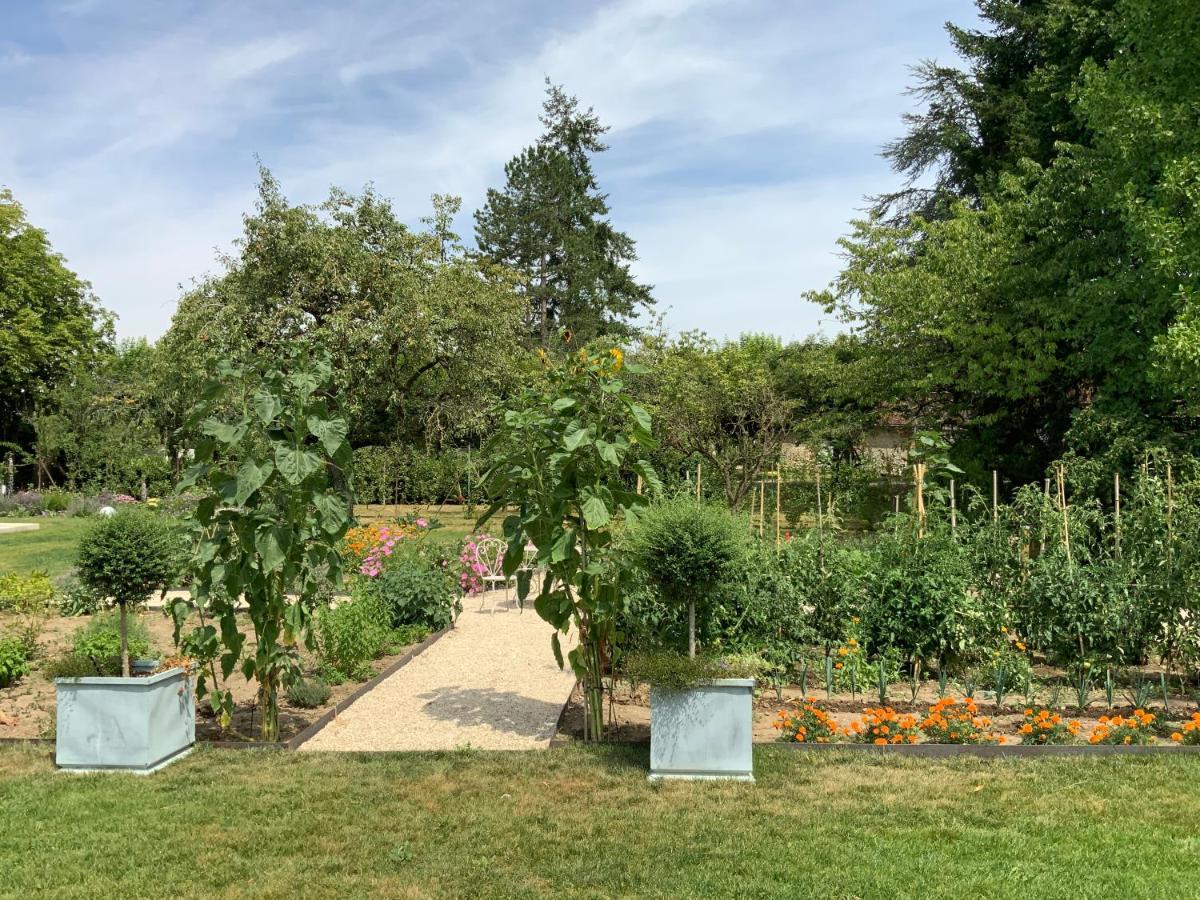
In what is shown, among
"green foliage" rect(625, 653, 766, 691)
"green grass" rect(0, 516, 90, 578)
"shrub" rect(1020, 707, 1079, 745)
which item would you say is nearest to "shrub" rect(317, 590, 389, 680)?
"green foliage" rect(625, 653, 766, 691)

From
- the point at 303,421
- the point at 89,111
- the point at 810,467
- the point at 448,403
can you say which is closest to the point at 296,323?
the point at 448,403

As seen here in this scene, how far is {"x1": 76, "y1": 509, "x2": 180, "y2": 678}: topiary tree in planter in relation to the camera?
4.84m

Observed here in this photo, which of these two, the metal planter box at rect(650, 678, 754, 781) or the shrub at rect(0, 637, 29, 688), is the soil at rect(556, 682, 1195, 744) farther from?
the shrub at rect(0, 637, 29, 688)

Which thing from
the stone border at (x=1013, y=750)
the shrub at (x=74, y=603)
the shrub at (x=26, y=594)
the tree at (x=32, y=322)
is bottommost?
the stone border at (x=1013, y=750)

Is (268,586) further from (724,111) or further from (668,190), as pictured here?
(668,190)

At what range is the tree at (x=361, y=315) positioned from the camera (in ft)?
34.8

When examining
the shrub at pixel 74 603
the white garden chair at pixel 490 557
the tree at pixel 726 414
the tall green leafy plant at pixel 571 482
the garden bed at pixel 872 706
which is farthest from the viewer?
the tree at pixel 726 414

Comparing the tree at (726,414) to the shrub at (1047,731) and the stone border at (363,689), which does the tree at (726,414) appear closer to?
the stone border at (363,689)

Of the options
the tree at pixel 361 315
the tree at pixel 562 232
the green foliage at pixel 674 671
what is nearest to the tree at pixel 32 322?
the tree at pixel 562 232

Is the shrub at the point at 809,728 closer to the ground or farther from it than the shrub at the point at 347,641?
closer to the ground

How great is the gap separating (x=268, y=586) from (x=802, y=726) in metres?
2.88

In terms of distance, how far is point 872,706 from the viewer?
5453mm

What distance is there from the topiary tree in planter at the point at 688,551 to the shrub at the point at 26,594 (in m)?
5.21

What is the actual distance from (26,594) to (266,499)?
13.3ft
